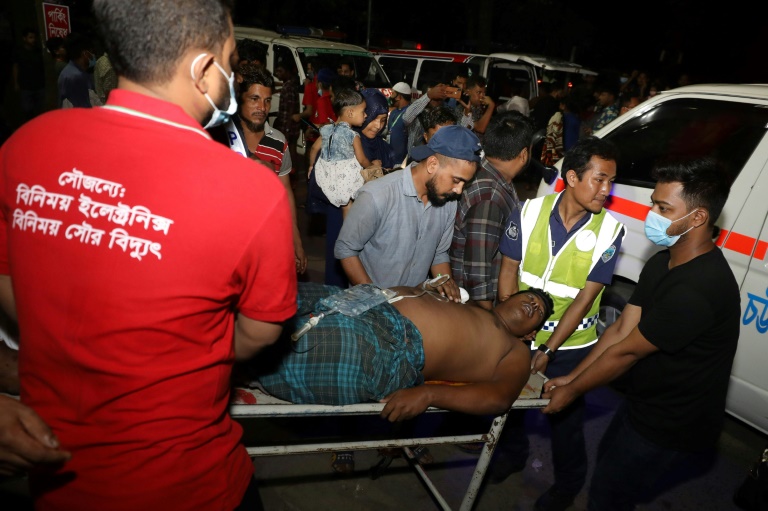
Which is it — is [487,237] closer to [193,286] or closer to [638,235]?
[638,235]

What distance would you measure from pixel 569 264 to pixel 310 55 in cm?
924

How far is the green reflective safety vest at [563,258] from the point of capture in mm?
2773

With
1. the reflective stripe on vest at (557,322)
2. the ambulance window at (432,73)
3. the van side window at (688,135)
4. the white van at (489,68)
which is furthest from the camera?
the ambulance window at (432,73)

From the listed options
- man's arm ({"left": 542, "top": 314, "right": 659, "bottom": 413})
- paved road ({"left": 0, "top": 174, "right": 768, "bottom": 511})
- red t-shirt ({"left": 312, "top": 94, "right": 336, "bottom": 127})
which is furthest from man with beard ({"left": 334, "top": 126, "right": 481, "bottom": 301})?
red t-shirt ({"left": 312, "top": 94, "right": 336, "bottom": 127})

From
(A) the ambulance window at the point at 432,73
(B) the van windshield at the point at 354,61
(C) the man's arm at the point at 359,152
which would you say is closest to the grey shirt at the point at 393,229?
(C) the man's arm at the point at 359,152

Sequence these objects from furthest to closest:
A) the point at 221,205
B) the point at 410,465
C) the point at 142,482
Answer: the point at 410,465, the point at 142,482, the point at 221,205

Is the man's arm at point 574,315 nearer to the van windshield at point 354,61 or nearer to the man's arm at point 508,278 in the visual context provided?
the man's arm at point 508,278

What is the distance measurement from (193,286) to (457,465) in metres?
2.75

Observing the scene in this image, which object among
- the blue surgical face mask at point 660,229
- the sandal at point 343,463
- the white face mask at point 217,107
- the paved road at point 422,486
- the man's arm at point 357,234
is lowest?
the paved road at point 422,486

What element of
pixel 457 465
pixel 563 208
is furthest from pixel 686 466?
pixel 563 208

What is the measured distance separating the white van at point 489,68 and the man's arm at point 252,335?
1103 cm

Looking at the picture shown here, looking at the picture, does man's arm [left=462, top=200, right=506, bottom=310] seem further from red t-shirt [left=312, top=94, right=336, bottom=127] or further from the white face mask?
red t-shirt [left=312, top=94, right=336, bottom=127]

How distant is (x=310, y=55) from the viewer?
10.6 metres

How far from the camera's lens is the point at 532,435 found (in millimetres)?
3707
